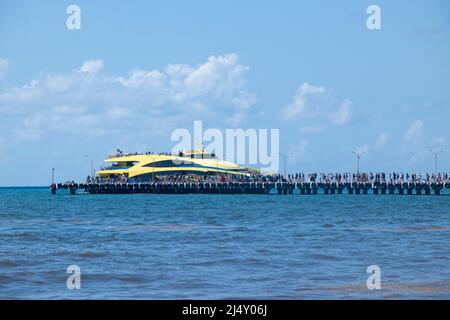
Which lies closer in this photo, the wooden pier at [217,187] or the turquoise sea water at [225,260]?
the turquoise sea water at [225,260]

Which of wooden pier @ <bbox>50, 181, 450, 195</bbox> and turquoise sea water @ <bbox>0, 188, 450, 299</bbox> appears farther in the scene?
wooden pier @ <bbox>50, 181, 450, 195</bbox>

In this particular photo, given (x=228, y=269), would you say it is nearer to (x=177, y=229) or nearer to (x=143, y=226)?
(x=177, y=229)

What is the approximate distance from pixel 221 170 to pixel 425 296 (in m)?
118

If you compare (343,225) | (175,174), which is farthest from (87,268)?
(175,174)

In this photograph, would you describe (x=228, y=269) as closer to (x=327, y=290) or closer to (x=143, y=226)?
(x=327, y=290)

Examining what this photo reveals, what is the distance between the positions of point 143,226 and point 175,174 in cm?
9223

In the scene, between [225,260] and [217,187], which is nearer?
[225,260]

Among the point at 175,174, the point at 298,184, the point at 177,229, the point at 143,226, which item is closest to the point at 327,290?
the point at 177,229

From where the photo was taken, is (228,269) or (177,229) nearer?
(228,269)

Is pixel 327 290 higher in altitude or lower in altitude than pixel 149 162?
lower
